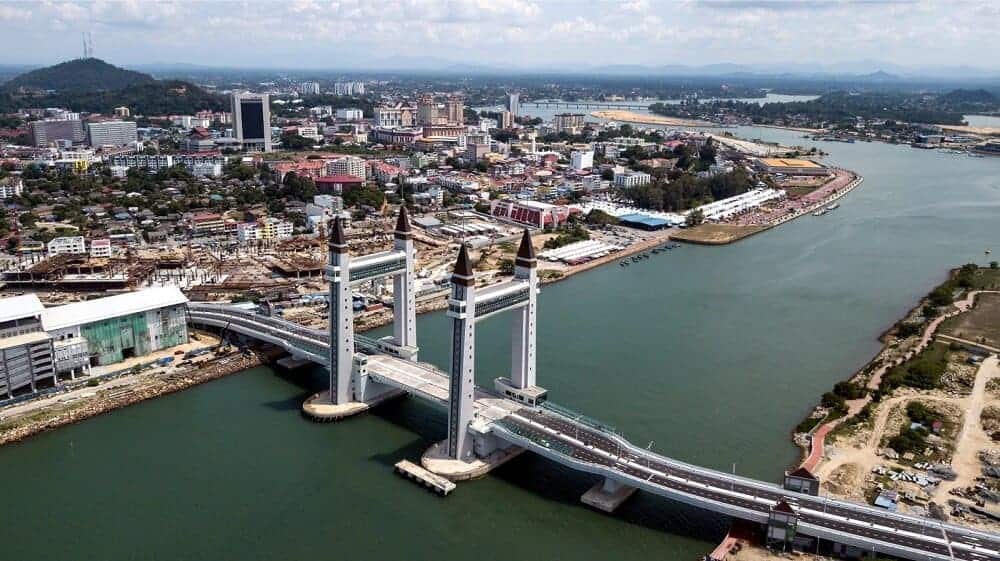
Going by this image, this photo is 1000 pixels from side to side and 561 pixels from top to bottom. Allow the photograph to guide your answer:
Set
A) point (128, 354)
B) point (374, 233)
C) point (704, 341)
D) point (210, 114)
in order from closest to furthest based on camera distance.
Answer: point (128, 354)
point (704, 341)
point (374, 233)
point (210, 114)

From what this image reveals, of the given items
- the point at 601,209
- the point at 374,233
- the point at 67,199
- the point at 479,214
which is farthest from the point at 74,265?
the point at 601,209

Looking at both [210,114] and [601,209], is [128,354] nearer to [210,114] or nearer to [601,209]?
[601,209]

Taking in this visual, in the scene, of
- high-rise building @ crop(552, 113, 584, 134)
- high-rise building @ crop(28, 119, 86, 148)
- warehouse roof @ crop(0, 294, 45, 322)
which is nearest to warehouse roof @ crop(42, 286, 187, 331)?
warehouse roof @ crop(0, 294, 45, 322)

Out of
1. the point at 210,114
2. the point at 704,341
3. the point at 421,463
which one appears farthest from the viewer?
the point at 210,114

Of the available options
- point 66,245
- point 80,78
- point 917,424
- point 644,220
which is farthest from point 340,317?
point 80,78

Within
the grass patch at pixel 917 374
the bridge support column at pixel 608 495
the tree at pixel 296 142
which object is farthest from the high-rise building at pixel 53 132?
the grass patch at pixel 917 374

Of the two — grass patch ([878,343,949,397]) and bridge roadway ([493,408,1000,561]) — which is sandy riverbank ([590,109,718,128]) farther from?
bridge roadway ([493,408,1000,561])

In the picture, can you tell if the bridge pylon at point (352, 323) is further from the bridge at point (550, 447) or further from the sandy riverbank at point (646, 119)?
the sandy riverbank at point (646, 119)
